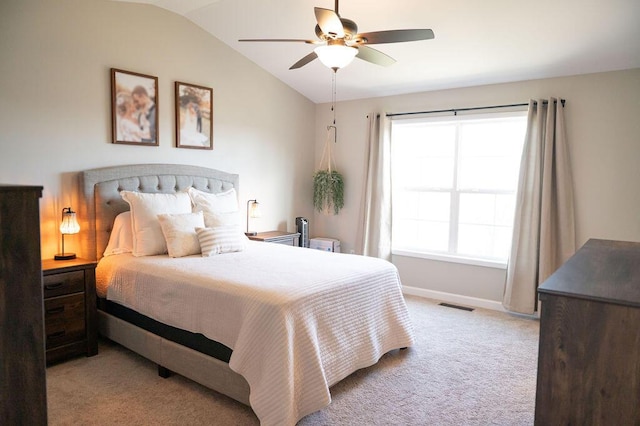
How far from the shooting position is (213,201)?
4.09m

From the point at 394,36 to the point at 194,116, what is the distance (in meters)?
2.51

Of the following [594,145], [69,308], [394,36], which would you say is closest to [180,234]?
[69,308]

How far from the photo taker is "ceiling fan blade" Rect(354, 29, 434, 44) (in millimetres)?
2543

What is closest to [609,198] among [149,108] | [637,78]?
[637,78]

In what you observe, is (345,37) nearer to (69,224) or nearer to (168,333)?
(168,333)

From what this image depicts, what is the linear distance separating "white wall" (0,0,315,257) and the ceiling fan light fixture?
7.00ft

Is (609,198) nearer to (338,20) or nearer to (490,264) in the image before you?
(490,264)

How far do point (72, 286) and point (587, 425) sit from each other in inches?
126

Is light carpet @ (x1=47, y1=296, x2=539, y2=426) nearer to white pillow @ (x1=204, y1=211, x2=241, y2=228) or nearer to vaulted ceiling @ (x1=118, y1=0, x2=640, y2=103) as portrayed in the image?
white pillow @ (x1=204, y1=211, x2=241, y2=228)

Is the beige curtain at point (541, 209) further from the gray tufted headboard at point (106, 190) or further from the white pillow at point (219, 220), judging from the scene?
the gray tufted headboard at point (106, 190)

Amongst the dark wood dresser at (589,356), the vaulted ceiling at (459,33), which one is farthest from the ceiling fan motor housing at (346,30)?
the dark wood dresser at (589,356)

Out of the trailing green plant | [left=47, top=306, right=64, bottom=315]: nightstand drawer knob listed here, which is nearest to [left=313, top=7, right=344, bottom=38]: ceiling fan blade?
[left=47, top=306, right=64, bottom=315]: nightstand drawer knob

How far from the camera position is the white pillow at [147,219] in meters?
3.49

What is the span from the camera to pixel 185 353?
2.75 meters
